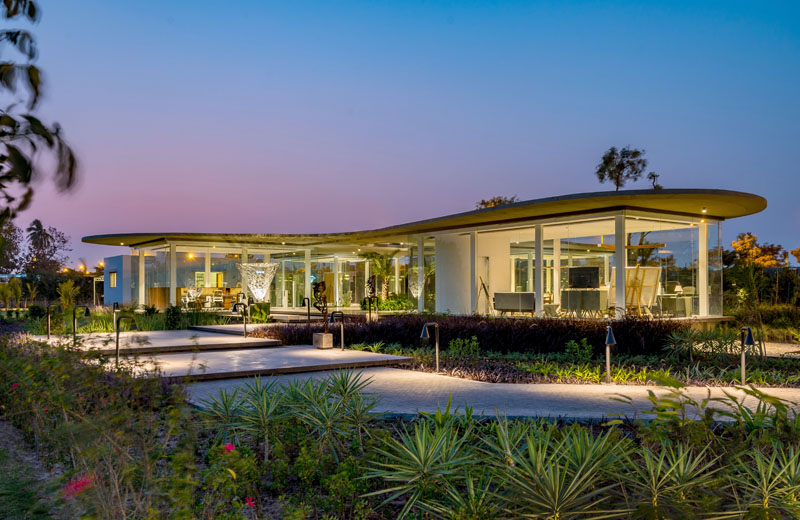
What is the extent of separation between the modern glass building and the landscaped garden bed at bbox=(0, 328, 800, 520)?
9.10 m

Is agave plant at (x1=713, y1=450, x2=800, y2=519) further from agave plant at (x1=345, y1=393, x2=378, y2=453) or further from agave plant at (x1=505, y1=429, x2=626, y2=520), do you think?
agave plant at (x1=345, y1=393, x2=378, y2=453)

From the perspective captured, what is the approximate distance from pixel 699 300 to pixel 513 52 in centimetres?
865

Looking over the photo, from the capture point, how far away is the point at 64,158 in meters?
1.95

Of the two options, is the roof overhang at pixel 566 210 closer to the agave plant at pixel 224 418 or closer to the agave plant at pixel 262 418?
the agave plant at pixel 262 418

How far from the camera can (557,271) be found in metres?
16.5

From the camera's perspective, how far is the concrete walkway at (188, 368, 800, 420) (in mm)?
5248

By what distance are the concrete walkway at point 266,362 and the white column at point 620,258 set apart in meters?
6.35

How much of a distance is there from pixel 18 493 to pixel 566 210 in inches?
493

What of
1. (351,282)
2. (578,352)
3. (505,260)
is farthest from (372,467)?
(351,282)

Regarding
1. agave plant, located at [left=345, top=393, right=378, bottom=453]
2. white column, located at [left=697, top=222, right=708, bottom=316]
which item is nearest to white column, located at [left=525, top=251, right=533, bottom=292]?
white column, located at [left=697, top=222, right=708, bottom=316]

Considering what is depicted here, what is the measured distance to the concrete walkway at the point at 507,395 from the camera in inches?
207

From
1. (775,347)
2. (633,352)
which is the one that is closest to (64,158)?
(633,352)

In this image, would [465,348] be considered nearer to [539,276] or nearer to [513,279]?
[539,276]

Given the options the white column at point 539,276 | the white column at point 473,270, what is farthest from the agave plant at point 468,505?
the white column at point 473,270
